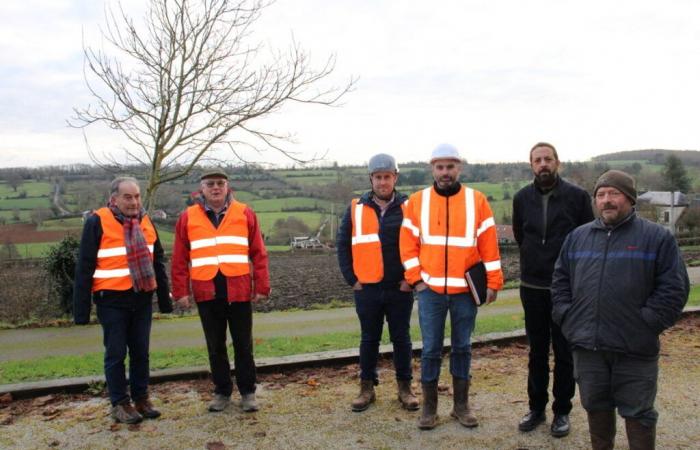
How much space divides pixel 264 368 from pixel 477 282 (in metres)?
2.56

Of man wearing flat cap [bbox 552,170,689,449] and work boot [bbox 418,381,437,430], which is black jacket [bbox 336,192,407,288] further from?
man wearing flat cap [bbox 552,170,689,449]

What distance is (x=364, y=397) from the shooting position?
4785 millimetres

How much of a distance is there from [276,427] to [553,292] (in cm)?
234

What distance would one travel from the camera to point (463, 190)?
446 centimetres

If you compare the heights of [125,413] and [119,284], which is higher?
[119,284]

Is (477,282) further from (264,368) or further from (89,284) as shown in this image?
(89,284)

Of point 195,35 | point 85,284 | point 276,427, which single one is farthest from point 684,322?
point 195,35

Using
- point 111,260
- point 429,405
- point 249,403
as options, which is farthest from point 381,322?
point 111,260

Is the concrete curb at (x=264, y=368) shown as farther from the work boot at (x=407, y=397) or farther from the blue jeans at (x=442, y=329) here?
the blue jeans at (x=442, y=329)

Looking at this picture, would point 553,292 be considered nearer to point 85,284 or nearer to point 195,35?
point 85,284

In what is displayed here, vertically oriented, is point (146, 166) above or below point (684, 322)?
above

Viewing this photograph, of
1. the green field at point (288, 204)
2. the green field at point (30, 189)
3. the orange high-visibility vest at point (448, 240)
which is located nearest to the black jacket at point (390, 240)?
the orange high-visibility vest at point (448, 240)

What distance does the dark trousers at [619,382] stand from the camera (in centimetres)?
338

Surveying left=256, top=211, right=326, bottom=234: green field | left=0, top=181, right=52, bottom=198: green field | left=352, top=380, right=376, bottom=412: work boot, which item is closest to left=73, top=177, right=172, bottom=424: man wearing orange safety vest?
left=352, top=380, right=376, bottom=412: work boot
